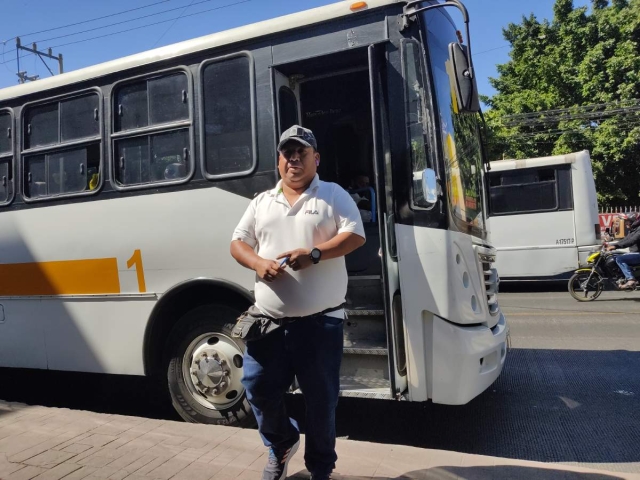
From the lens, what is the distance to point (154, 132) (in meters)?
5.05

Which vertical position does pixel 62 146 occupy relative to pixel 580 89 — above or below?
below

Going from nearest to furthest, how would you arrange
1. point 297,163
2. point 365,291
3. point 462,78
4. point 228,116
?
1. point 297,163
2. point 462,78
3. point 365,291
4. point 228,116

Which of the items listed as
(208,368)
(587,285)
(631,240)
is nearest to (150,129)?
(208,368)

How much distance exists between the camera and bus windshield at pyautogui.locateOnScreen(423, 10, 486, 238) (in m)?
4.25

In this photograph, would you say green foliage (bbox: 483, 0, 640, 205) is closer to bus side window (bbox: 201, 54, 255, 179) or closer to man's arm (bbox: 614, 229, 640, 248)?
man's arm (bbox: 614, 229, 640, 248)

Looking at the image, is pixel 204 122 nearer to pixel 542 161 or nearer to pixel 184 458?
pixel 184 458

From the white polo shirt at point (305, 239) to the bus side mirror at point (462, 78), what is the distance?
144cm

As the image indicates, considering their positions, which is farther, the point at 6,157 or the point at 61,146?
the point at 6,157

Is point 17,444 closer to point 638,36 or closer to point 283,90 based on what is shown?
point 283,90

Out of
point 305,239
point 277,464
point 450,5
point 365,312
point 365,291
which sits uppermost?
point 450,5

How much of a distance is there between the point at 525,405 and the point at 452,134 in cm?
257

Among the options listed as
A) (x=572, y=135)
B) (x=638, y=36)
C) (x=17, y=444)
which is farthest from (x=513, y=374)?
(x=638, y=36)

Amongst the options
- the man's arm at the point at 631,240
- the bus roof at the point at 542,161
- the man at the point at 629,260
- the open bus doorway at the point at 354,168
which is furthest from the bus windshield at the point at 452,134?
the bus roof at the point at 542,161

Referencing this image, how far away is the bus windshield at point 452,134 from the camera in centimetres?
425
